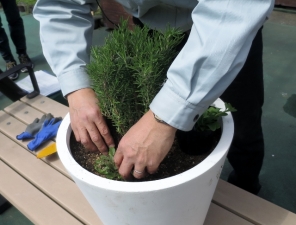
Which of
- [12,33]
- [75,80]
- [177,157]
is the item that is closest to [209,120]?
[177,157]

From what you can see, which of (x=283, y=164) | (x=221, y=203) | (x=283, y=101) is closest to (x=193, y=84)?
(x=221, y=203)

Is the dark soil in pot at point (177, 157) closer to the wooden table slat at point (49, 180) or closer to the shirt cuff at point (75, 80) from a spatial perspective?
the shirt cuff at point (75, 80)

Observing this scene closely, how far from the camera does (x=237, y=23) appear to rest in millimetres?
506

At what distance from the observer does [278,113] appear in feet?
5.75

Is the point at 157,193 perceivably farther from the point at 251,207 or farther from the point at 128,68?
the point at 251,207

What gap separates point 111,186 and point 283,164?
112 centimetres

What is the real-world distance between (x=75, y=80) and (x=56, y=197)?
15.5 inches

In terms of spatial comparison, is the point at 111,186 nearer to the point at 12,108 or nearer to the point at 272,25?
the point at 12,108

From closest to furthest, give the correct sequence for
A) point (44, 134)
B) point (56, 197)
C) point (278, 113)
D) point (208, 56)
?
point (208, 56)
point (56, 197)
point (44, 134)
point (278, 113)

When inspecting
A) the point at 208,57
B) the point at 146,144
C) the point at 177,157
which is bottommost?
the point at 177,157

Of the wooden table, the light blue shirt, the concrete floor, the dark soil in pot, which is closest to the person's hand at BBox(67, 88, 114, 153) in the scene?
the dark soil in pot

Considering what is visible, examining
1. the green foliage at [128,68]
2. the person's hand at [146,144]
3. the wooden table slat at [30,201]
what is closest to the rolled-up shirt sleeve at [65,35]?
the green foliage at [128,68]

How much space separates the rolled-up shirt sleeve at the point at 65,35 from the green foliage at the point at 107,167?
0.20m

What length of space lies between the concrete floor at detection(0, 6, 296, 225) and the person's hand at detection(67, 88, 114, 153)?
0.89 m
